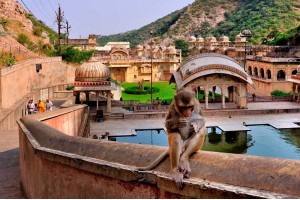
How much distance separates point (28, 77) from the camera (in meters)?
21.8

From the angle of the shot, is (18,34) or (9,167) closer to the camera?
(9,167)

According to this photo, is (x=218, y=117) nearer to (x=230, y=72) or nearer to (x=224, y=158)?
(x=230, y=72)

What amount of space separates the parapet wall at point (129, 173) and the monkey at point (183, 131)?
118 mm

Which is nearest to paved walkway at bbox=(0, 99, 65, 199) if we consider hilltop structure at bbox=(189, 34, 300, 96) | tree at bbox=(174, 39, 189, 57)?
hilltop structure at bbox=(189, 34, 300, 96)

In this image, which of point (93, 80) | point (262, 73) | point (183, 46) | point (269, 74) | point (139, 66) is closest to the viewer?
point (93, 80)

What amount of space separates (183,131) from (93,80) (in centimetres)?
1991

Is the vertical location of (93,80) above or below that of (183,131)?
above

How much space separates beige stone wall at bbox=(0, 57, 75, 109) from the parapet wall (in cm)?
879

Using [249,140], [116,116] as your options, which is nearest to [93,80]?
[116,116]

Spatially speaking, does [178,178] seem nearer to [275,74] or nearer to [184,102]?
[184,102]

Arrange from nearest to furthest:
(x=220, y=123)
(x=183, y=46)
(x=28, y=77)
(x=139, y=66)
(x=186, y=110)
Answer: (x=186, y=110) < (x=28, y=77) < (x=220, y=123) < (x=139, y=66) < (x=183, y=46)

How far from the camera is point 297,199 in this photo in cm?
337

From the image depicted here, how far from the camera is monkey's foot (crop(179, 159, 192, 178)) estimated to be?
164 inches

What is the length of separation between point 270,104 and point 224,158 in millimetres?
24579
